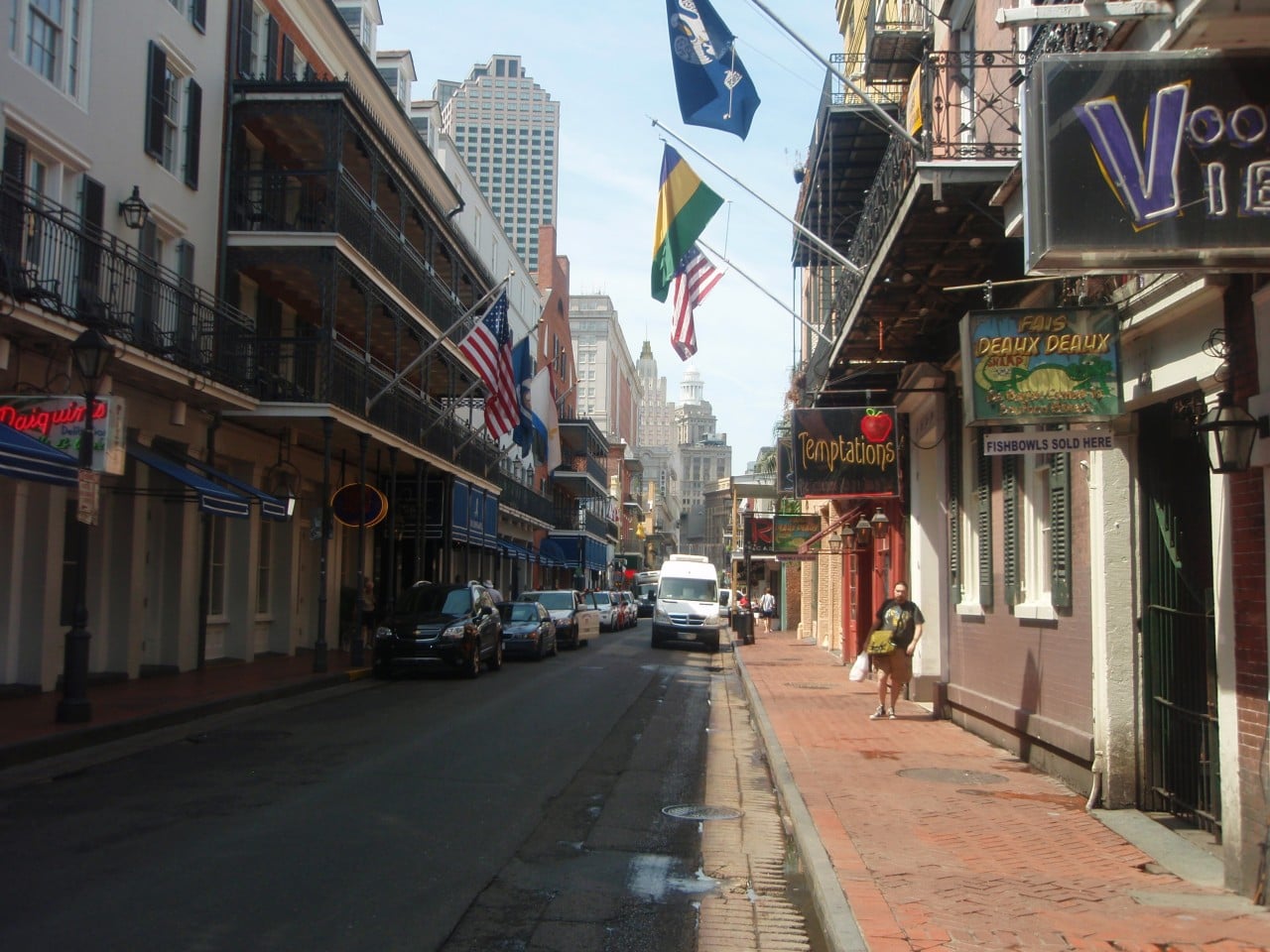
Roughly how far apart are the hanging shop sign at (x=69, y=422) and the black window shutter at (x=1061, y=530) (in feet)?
31.9

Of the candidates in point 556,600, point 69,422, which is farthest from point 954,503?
point 556,600

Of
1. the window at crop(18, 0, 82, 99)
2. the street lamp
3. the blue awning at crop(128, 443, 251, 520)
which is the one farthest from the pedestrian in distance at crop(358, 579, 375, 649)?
the window at crop(18, 0, 82, 99)

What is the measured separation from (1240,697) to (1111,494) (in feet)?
9.10

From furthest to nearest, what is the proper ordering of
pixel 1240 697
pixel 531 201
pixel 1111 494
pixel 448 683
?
pixel 531 201 < pixel 448 683 < pixel 1111 494 < pixel 1240 697

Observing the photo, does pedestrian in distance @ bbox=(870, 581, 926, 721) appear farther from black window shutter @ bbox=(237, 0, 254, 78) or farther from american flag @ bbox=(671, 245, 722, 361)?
black window shutter @ bbox=(237, 0, 254, 78)

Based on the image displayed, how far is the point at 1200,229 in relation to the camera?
247 inches

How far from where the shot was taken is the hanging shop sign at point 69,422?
13188 millimetres

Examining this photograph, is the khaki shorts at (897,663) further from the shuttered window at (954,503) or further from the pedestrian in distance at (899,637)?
the shuttered window at (954,503)

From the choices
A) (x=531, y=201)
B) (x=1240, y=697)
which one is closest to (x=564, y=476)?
(x=1240, y=697)

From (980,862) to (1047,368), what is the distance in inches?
139

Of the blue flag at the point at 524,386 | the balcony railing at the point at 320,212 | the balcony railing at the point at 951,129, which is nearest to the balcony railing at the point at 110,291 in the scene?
the balcony railing at the point at 320,212

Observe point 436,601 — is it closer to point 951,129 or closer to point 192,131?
point 192,131

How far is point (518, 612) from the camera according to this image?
2920 cm

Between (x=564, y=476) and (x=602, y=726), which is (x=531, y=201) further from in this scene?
(x=602, y=726)
